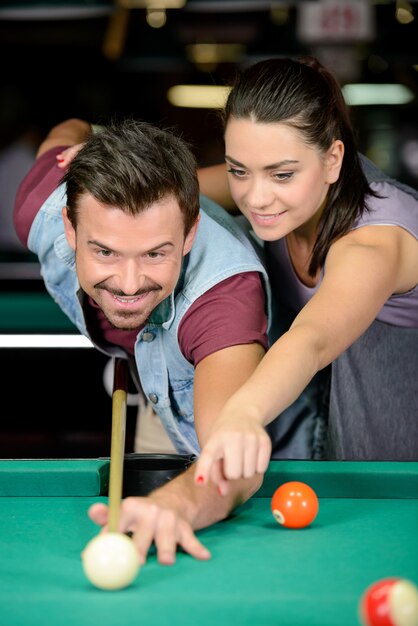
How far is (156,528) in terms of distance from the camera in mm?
1703

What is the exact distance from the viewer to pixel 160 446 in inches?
142

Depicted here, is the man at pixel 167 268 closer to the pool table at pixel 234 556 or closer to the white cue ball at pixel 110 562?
the pool table at pixel 234 556

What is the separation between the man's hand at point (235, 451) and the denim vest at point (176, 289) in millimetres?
737

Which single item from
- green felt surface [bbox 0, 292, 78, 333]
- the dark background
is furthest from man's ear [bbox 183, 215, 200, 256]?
the dark background

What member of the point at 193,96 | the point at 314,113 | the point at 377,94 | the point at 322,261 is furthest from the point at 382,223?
the point at 193,96

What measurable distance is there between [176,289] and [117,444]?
519 millimetres

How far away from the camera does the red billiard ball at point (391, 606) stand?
52.1 inches

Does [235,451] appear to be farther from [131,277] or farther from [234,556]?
[131,277]

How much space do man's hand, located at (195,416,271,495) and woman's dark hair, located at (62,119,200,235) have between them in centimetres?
69

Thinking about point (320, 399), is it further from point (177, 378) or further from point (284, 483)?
point (284, 483)

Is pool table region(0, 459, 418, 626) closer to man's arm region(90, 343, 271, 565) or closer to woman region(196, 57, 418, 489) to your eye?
man's arm region(90, 343, 271, 565)

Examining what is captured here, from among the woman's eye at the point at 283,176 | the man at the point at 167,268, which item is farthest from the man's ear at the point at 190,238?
the woman's eye at the point at 283,176

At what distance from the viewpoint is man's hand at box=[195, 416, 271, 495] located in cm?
167

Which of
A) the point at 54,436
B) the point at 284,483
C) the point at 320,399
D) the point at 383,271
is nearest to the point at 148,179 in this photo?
the point at 383,271
